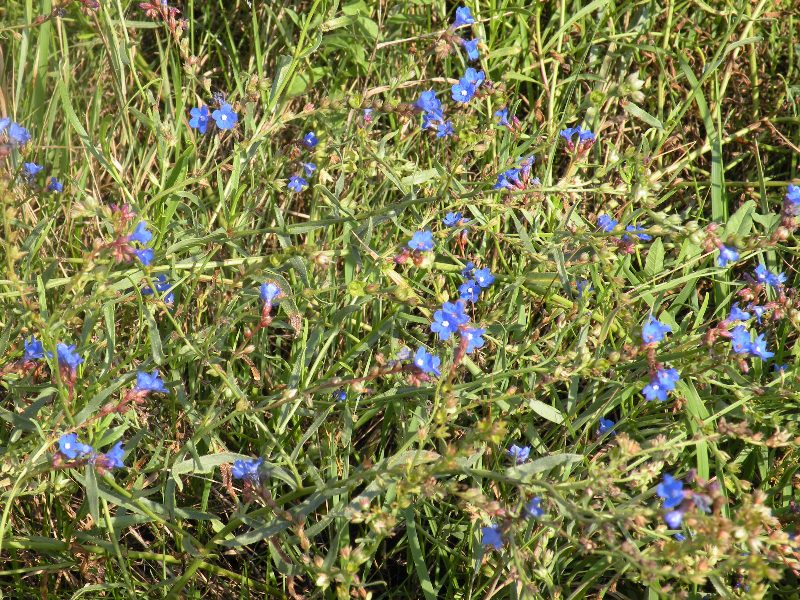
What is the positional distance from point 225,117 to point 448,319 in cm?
98

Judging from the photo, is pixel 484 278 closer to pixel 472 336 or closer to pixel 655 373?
pixel 472 336

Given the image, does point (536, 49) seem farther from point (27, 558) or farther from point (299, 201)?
point (27, 558)

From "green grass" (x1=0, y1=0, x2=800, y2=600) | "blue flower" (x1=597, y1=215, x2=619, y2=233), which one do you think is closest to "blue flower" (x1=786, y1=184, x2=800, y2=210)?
"green grass" (x1=0, y1=0, x2=800, y2=600)

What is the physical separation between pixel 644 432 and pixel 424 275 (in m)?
0.82

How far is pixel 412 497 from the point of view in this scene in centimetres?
254

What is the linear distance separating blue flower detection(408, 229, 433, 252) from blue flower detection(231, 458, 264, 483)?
2.23 ft

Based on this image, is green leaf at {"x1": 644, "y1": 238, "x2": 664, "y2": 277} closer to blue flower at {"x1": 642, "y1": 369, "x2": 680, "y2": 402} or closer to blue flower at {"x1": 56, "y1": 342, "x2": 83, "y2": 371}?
blue flower at {"x1": 642, "y1": 369, "x2": 680, "y2": 402}

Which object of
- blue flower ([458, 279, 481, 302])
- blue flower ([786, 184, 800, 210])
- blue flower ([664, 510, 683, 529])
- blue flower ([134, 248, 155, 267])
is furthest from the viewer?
blue flower ([458, 279, 481, 302])

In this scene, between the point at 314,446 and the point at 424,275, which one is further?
the point at 424,275

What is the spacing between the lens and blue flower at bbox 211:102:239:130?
282cm

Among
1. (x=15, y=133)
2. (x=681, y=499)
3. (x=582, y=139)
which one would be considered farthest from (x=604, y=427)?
(x=15, y=133)

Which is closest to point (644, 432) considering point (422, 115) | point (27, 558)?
point (422, 115)

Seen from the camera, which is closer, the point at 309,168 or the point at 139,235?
the point at 139,235

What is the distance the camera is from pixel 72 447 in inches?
87.0
